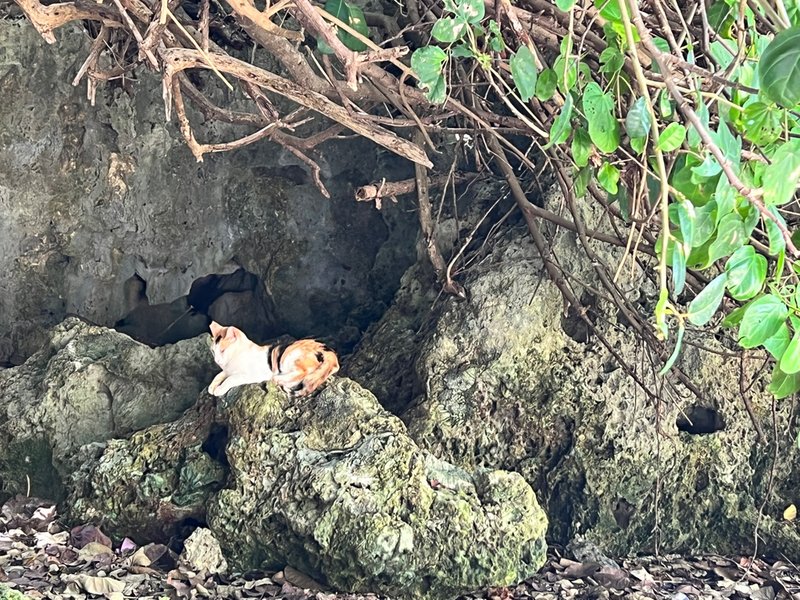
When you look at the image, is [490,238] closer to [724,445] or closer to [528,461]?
[528,461]

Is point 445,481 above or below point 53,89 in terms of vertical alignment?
below

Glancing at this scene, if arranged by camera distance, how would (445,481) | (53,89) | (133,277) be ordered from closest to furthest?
(445,481)
(53,89)
(133,277)

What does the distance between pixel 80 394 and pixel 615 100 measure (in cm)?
240

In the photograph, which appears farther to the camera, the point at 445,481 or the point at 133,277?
the point at 133,277

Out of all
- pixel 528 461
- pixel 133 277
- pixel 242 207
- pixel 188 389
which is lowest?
pixel 528 461

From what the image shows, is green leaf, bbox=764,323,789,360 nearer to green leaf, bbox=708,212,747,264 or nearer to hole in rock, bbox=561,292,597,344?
green leaf, bbox=708,212,747,264

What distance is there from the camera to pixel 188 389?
344 centimetres

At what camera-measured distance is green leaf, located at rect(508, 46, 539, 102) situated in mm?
1653

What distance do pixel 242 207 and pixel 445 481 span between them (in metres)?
1.90

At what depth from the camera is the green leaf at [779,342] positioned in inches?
57.2

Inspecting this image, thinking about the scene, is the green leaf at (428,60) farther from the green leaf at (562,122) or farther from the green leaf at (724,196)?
the green leaf at (724,196)

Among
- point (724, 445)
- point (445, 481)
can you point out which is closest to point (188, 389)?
point (445, 481)

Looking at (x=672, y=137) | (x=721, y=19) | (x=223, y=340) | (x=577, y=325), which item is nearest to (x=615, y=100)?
(x=721, y=19)

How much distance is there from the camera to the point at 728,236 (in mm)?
1425
